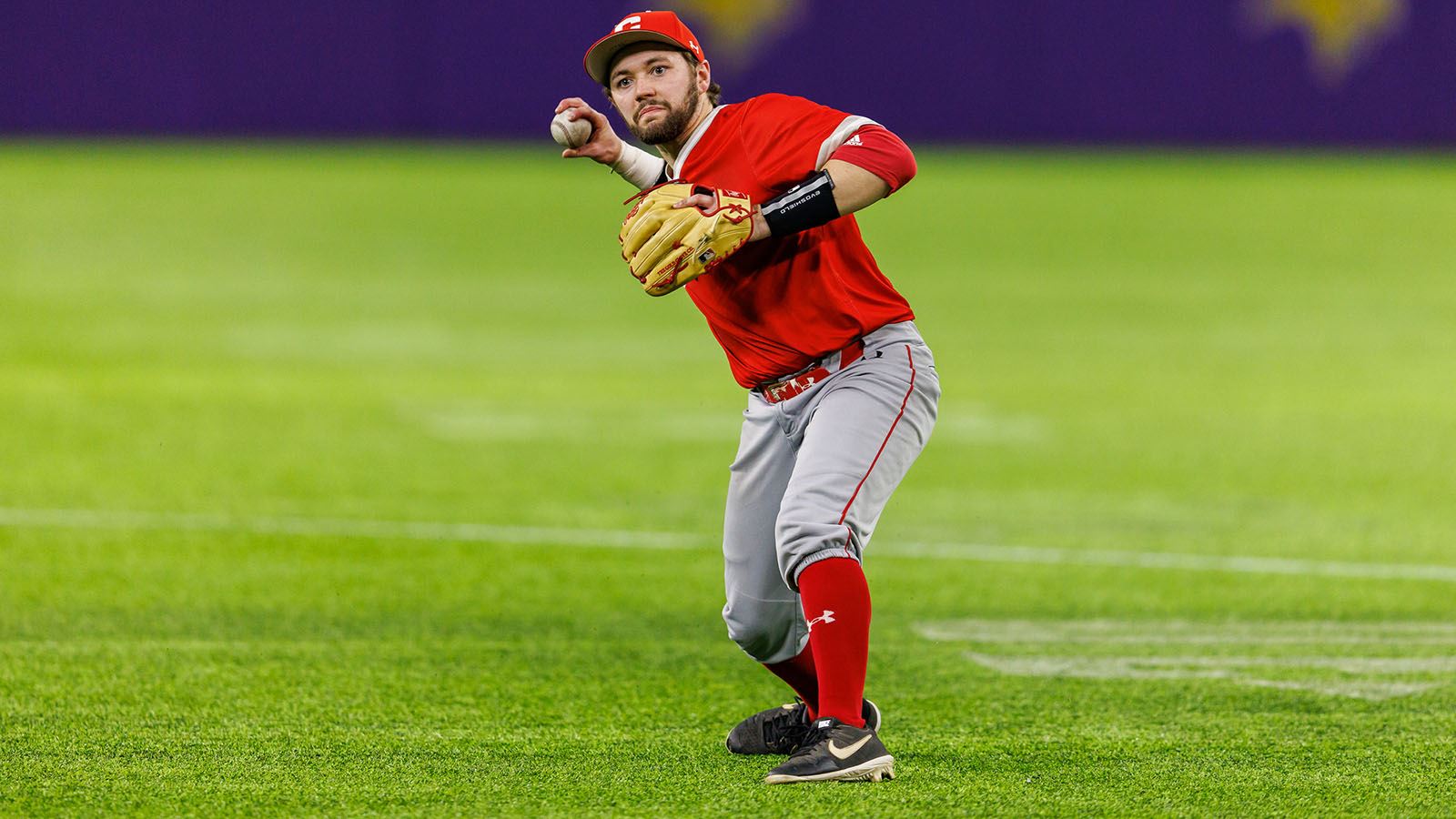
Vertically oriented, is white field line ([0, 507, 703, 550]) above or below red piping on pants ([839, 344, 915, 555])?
below

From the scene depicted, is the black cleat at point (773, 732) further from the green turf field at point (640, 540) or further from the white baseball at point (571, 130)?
the white baseball at point (571, 130)

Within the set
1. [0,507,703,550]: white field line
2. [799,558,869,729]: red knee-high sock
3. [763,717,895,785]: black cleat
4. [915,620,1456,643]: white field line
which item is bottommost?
[0,507,703,550]: white field line

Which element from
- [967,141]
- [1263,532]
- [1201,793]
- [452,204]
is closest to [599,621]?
[1201,793]

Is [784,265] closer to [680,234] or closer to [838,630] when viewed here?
[680,234]

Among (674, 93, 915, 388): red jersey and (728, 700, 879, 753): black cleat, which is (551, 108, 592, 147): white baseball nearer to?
(674, 93, 915, 388): red jersey

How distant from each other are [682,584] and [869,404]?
2658 millimetres

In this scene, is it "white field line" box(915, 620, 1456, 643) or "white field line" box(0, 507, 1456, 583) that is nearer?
"white field line" box(915, 620, 1456, 643)

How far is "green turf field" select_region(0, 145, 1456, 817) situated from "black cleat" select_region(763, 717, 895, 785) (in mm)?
47

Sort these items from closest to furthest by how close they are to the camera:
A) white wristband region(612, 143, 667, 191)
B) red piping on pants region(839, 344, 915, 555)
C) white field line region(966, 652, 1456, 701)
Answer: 1. red piping on pants region(839, 344, 915, 555)
2. white wristband region(612, 143, 667, 191)
3. white field line region(966, 652, 1456, 701)

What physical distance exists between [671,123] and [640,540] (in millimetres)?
3474

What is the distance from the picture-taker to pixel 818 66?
2553cm

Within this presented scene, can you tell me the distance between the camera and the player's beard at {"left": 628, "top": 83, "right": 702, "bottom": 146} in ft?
16.5

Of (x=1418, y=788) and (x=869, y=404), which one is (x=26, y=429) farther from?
(x=1418, y=788)

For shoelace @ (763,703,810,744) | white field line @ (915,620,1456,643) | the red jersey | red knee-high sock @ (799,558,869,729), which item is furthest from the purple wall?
red knee-high sock @ (799,558,869,729)
